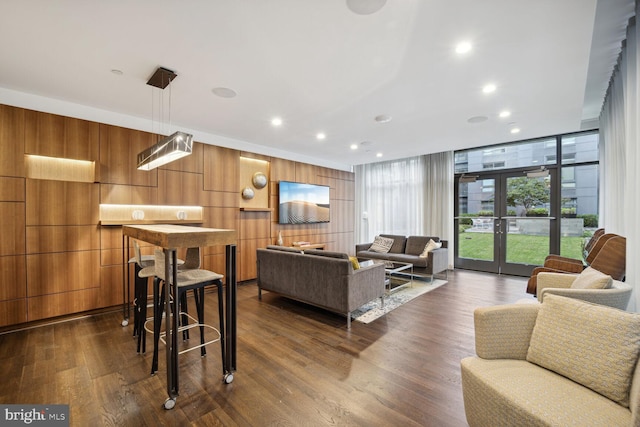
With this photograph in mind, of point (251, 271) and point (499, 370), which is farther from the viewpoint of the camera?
point (251, 271)

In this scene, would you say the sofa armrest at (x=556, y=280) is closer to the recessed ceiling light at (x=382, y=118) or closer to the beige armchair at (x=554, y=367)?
the beige armchair at (x=554, y=367)

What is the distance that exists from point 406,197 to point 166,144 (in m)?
5.92

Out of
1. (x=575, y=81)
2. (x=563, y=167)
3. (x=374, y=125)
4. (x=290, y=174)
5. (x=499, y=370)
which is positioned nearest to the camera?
(x=499, y=370)

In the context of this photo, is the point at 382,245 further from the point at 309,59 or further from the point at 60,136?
the point at 60,136

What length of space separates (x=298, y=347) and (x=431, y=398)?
127 centimetres

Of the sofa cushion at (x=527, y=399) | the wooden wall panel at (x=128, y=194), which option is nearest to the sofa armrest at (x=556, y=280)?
the sofa cushion at (x=527, y=399)

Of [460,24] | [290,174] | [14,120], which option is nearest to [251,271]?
[290,174]

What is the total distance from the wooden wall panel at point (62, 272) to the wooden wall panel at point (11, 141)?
3.38 feet

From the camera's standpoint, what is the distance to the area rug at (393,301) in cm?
354

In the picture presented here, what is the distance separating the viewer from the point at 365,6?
6.08 feet

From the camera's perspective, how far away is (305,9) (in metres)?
1.89

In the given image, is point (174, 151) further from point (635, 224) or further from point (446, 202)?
point (446, 202)

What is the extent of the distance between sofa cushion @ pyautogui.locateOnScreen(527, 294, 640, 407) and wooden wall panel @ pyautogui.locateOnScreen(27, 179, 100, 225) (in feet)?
15.7

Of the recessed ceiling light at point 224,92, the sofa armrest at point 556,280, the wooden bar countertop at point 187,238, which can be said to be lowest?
the sofa armrest at point 556,280
